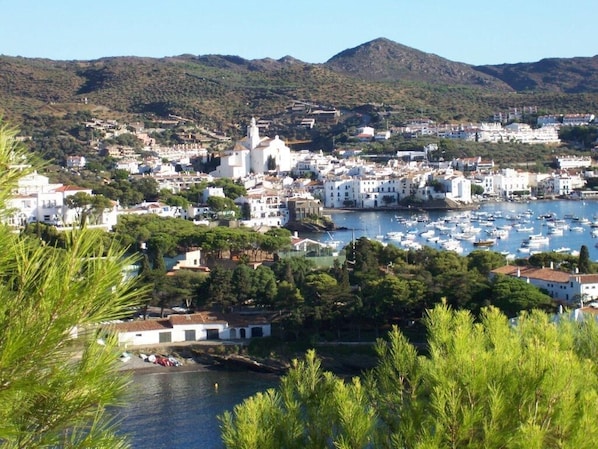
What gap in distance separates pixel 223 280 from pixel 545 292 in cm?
331

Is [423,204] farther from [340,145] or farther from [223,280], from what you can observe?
[223,280]

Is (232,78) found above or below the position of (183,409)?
above

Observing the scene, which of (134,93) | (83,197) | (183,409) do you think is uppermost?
(134,93)

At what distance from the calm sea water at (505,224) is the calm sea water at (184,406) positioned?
7888 mm

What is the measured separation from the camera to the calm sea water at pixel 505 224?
665 inches

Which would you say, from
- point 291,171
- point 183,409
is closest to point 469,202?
point 291,171

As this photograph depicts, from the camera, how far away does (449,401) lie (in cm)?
185

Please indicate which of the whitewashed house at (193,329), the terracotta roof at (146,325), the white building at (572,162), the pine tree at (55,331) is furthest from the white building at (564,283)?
the white building at (572,162)

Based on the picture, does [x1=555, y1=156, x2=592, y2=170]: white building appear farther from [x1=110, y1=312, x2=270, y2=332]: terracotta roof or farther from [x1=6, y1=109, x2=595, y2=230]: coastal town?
[x1=110, y1=312, x2=270, y2=332]: terracotta roof

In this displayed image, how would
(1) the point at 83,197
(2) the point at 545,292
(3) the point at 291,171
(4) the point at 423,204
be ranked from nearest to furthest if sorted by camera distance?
1. (2) the point at 545,292
2. (1) the point at 83,197
3. (4) the point at 423,204
4. (3) the point at 291,171

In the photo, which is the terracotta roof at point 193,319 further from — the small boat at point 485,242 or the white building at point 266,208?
the white building at point 266,208

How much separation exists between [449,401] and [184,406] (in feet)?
18.9

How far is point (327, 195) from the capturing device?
2619cm

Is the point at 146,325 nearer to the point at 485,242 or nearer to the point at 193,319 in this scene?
the point at 193,319
